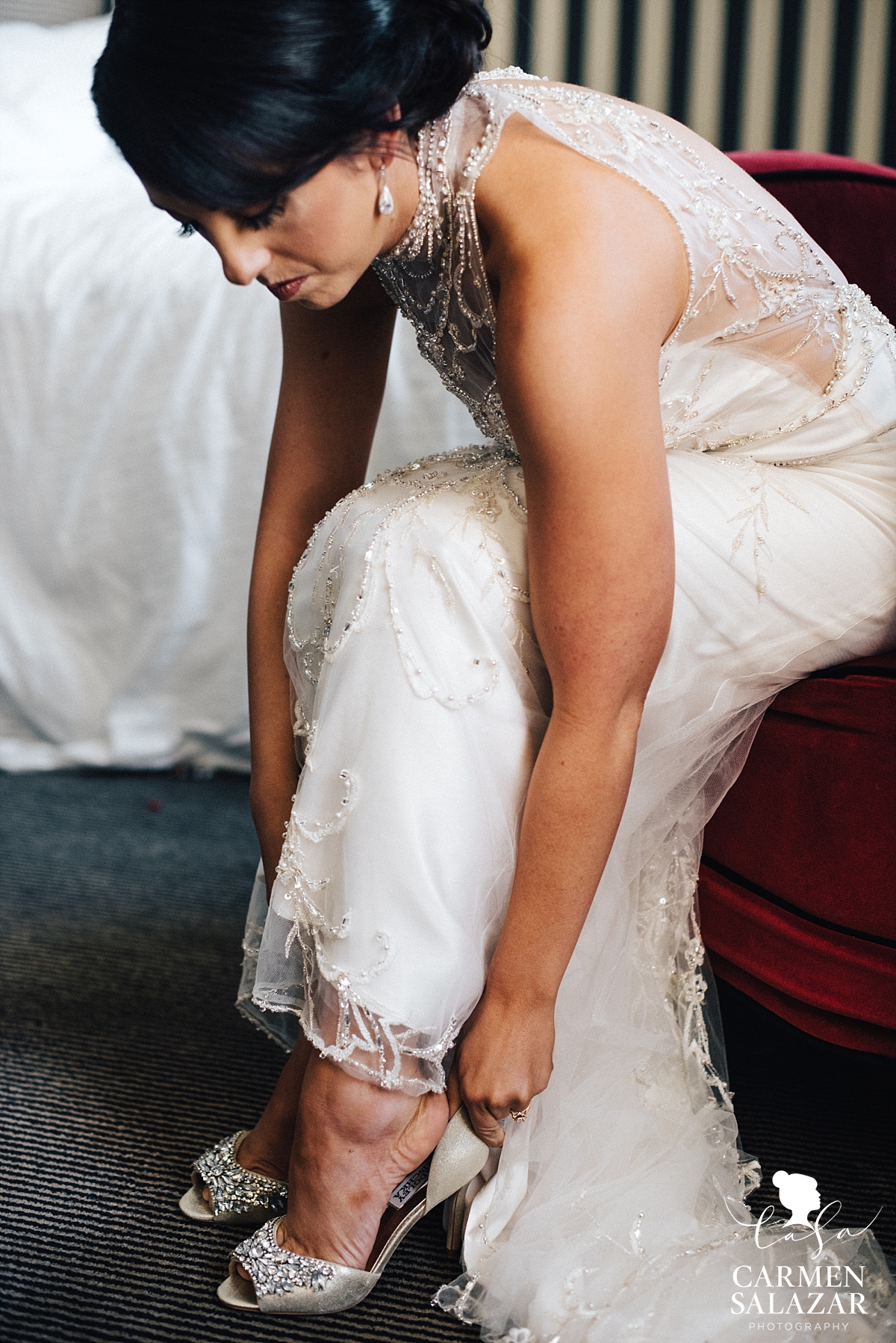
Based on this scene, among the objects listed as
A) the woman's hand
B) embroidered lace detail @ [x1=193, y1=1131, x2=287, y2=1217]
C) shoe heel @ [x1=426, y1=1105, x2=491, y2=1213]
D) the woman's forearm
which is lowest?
embroidered lace detail @ [x1=193, y1=1131, x2=287, y2=1217]

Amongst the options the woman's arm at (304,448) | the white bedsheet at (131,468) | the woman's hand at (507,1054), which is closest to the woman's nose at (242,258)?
the woman's arm at (304,448)

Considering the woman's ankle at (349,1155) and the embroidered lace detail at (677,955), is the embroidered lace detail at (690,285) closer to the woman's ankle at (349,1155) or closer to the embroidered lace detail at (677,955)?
the embroidered lace detail at (677,955)

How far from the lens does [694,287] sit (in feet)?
2.45

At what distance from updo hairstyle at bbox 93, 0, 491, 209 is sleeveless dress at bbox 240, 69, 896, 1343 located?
0.09 m

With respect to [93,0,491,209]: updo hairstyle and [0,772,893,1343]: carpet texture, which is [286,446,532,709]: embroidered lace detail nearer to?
[93,0,491,209]: updo hairstyle

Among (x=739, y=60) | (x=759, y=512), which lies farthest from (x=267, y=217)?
(x=739, y=60)

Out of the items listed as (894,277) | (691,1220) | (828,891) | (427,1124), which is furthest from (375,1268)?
(894,277)

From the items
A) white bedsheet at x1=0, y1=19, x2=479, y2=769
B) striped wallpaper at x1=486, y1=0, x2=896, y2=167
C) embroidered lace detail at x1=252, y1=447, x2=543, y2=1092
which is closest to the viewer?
embroidered lace detail at x1=252, y1=447, x2=543, y2=1092

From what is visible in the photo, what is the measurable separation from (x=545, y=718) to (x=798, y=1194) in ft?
1.46

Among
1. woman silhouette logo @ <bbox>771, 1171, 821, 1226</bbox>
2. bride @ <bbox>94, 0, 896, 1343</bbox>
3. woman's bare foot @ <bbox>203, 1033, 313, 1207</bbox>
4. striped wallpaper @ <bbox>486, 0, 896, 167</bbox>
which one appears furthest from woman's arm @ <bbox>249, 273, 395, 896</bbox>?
striped wallpaper @ <bbox>486, 0, 896, 167</bbox>

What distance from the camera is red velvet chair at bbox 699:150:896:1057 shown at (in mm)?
812

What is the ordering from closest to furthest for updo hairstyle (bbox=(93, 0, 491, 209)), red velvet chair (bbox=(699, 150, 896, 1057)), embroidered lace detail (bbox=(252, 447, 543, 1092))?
1. updo hairstyle (bbox=(93, 0, 491, 209))
2. embroidered lace detail (bbox=(252, 447, 543, 1092))
3. red velvet chair (bbox=(699, 150, 896, 1057))

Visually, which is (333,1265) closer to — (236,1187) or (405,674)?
(236,1187)

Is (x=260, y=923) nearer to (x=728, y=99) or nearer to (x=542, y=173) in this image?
(x=542, y=173)
